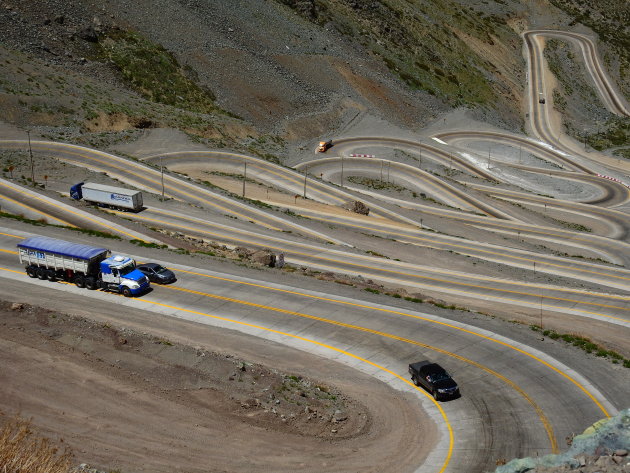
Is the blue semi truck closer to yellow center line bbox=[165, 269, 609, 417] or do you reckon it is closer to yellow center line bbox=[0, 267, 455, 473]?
yellow center line bbox=[0, 267, 455, 473]

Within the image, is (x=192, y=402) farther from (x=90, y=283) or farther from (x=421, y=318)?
(x=421, y=318)

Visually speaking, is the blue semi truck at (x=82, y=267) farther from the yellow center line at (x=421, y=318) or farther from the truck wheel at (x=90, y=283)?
the yellow center line at (x=421, y=318)

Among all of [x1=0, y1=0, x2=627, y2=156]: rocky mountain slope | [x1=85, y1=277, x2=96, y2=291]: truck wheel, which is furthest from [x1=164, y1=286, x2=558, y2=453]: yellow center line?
[x1=0, y1=0, x2=627, y2=156]: rocky mountain slope

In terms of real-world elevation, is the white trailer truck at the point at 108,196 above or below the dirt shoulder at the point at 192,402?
above

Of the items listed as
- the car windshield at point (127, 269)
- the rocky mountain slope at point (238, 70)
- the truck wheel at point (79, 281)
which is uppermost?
the rocky mountain slope at point (238, 70)

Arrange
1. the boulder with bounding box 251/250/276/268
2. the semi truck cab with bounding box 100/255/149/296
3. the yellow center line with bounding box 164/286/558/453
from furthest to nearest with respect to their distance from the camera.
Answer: the boulder with bounding box 251/250/276/268 → the semi truck cab with bounding box 100/255/149/296 → the yellow center line with bounding box 164/286/558/453

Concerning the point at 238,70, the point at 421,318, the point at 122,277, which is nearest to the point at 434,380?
the point at 421,318

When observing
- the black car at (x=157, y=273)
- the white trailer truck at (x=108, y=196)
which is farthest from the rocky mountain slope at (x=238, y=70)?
the black car at (x=157, y=273)

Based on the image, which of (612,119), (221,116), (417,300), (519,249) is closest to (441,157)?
(221,116)
